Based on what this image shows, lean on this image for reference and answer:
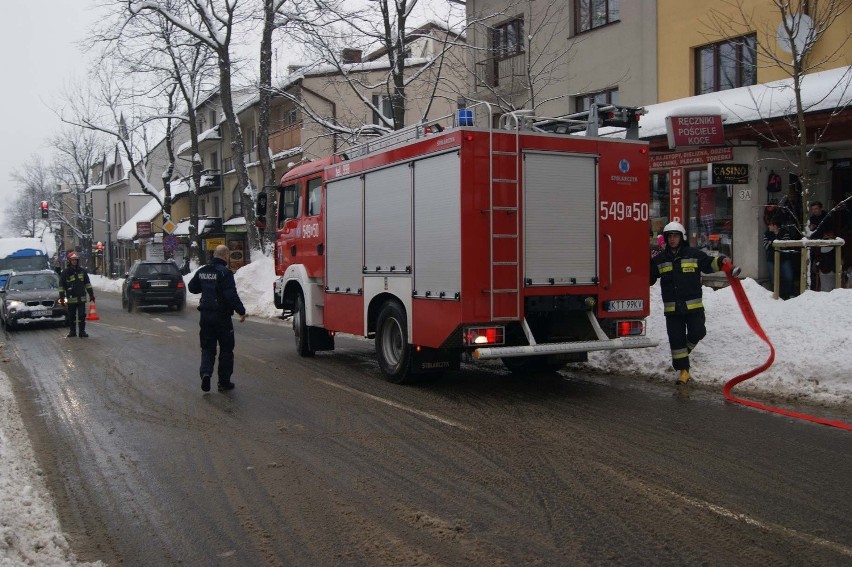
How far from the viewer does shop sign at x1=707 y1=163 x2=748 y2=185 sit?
1641 centimetres

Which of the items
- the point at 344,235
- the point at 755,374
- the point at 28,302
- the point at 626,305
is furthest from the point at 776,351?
the point at 28,302

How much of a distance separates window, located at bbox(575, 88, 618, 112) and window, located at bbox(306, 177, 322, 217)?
33.7 ft

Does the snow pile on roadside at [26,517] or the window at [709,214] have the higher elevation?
the window at [709,214]

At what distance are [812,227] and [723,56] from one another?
6.27 meters

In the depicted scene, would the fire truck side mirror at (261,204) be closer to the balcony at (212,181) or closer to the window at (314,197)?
the window at (314,197)

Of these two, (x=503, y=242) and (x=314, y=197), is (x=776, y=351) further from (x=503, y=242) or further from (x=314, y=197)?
(x=314, y=197)

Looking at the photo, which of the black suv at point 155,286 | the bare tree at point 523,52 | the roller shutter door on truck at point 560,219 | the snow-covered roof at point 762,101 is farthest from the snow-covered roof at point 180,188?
the roller shutter door on truck at point 560,219

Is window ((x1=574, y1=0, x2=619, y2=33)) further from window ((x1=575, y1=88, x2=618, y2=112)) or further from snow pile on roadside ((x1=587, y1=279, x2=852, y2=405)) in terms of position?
snow pile on roadside ((x1=587, y1=279, x2=852, y2=405))

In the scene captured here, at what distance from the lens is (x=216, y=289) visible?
10.2 m

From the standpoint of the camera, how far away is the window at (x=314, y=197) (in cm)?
1262

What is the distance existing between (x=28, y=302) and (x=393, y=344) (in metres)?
13.1

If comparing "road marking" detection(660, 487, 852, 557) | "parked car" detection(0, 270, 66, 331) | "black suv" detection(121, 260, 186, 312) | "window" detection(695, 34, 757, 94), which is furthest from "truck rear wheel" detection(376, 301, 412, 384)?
"black suv" detection(121, 260, 186, 312)

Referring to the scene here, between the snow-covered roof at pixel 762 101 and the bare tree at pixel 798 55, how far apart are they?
0.11 feet

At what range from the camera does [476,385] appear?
10156mm
